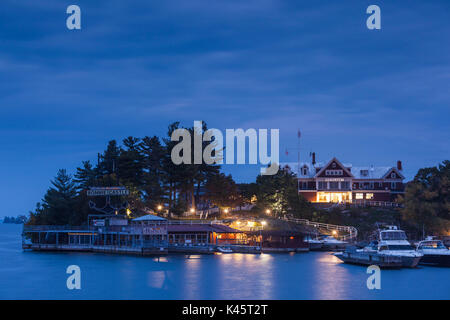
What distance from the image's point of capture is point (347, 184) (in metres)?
110

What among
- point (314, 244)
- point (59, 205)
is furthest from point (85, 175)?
point (314, 244)

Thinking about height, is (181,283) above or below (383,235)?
below

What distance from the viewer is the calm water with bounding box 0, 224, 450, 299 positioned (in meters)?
50.2

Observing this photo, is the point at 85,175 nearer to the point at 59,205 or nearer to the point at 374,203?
the point at 59,205

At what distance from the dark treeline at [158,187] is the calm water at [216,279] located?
850 inches

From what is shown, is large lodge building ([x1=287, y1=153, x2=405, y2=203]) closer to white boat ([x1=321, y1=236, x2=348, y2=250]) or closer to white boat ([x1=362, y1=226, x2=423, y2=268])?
white boat ([x1=321, y1=236, x2=348, y2=250])

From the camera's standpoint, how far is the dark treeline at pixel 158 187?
96.8 metres

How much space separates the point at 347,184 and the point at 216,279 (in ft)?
198

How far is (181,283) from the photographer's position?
54.8 metres

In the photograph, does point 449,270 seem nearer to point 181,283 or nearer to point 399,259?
point 399,259

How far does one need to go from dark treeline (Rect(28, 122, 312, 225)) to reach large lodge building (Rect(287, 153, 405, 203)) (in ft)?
15.7
